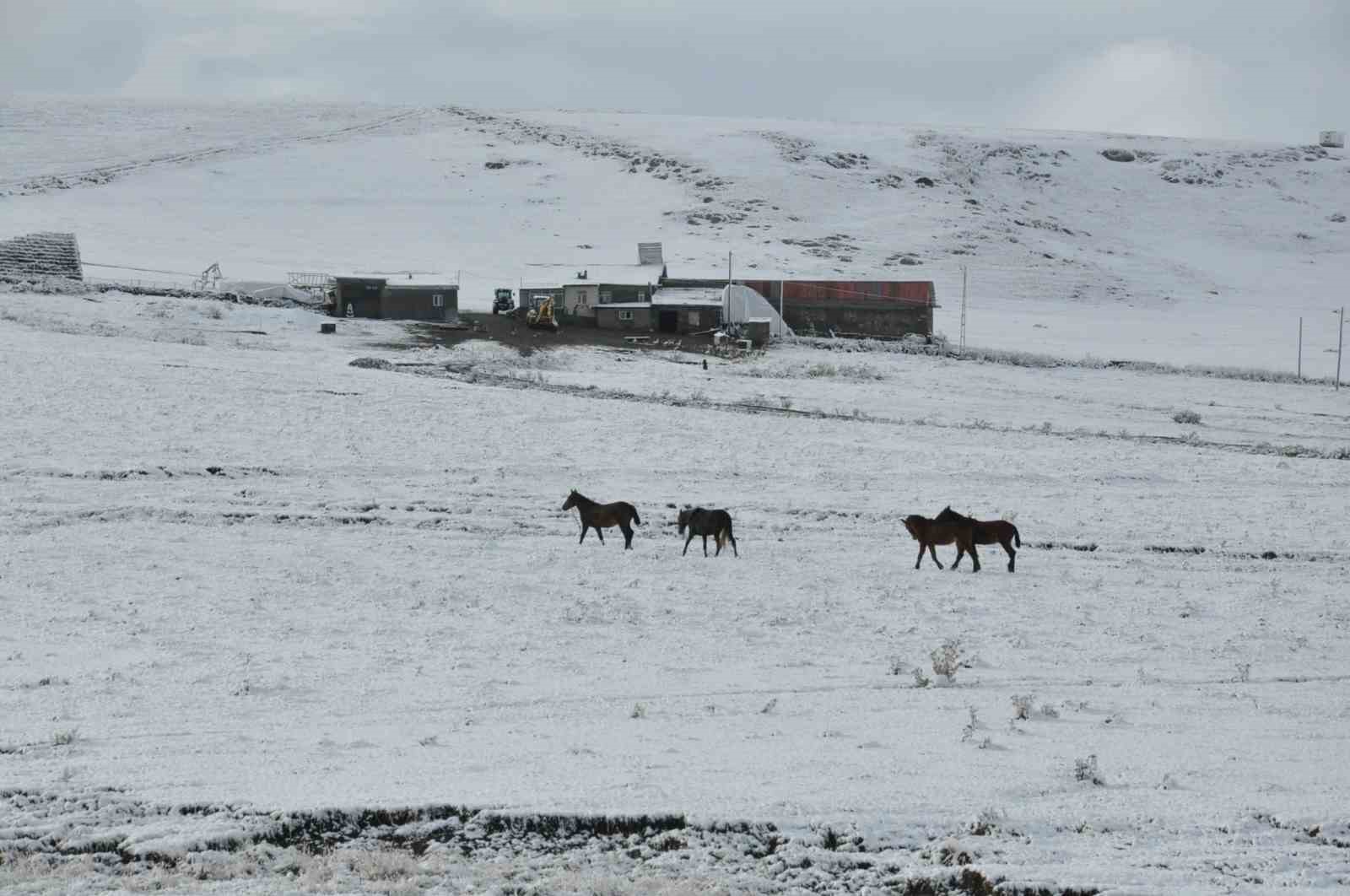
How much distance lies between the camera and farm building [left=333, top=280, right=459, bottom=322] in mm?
71750

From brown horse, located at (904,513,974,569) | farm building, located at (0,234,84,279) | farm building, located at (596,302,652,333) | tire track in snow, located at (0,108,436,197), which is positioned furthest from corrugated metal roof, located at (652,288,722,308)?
tire track in snow, located at (0,108,436,197)

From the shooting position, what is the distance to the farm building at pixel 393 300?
71.8 meters

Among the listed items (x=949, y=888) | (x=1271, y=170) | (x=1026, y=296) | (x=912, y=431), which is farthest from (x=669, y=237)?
(x=949, y=888)

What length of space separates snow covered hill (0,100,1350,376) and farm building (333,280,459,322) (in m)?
10.6

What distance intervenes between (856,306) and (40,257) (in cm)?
4473

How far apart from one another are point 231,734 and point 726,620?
767 centimetres

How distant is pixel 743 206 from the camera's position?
124 m

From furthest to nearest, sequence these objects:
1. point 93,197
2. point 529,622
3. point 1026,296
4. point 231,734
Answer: point 93,197
point 1026,296
point 529,622
point 231,734

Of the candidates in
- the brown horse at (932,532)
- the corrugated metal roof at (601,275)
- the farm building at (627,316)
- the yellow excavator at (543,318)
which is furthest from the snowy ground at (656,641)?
the corrugated metal roof at (601,275)

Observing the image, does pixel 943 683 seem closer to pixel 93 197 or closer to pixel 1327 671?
pixel 1327 671

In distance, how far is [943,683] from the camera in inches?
607

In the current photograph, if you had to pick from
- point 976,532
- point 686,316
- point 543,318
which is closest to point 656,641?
point 976,532

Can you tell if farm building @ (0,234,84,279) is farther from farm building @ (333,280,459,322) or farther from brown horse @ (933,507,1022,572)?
brown horse @ (933,507,1022,572)

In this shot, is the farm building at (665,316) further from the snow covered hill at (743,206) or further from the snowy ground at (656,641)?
the snowy ground at (656,641)
